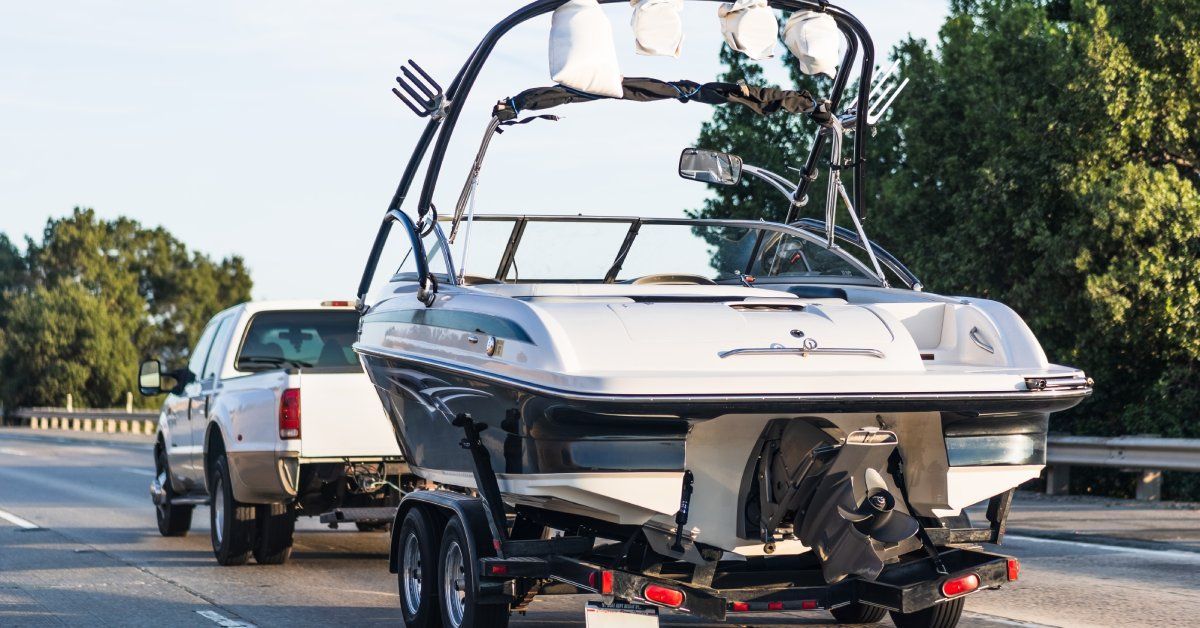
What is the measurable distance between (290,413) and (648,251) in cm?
322

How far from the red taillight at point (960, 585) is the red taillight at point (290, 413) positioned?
17.7 feet

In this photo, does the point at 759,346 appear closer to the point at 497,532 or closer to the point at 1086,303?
the point at 497,532

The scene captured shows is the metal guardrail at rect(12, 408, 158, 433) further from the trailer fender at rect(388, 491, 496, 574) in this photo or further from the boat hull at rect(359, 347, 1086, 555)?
the boat hull at rect(359, 347, 1086, 555)

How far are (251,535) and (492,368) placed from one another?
5408mm

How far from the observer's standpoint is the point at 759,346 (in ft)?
20.8

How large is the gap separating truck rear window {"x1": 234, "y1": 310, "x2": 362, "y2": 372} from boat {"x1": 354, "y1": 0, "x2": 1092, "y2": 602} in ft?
14.9

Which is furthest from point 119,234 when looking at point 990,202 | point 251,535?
point 251,535

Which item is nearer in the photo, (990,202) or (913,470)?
(913,470)

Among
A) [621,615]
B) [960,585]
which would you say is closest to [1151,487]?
[960,585]

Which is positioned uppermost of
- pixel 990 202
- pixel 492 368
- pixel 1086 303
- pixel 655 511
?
pixel 990 202

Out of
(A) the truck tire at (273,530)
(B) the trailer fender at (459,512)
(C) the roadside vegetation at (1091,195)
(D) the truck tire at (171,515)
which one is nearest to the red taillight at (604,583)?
(B) the trailer fender at (459,512)

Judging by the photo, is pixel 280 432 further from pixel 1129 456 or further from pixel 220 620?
pixel 1129 456

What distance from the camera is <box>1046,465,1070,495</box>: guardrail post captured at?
17.4m

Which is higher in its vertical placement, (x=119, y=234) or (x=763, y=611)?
(x=119, y=234)
